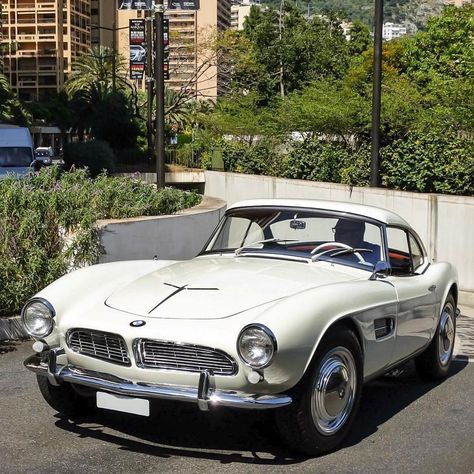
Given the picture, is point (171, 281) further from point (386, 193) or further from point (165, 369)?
point (386, 193)

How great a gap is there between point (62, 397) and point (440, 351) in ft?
10.2

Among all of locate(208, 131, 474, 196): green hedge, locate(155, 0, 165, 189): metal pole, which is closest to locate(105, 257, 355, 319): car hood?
locate(155, 0, 165, 189): metal pole

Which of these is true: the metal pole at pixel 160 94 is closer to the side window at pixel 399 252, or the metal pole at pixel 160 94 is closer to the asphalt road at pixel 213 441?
the side window at pixel 399 252

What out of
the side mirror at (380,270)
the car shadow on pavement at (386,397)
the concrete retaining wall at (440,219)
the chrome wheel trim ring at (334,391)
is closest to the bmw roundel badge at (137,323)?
the chrome wheel trim ring at (334,391)

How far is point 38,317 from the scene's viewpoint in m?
5.18

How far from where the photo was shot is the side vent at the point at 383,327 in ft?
17.6

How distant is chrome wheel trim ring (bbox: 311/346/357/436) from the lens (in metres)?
4.76

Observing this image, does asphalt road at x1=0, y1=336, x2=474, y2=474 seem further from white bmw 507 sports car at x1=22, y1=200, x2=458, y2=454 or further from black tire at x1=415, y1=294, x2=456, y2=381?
black tire at x1=415, y1=294, x2=456, y2=381

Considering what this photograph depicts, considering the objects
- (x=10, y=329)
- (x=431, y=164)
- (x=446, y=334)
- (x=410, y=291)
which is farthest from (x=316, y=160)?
(x=410, y=291)

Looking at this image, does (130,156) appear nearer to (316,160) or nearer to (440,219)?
(316,160)

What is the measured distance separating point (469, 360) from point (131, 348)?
429 centimetres

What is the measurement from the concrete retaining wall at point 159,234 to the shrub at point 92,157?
15681 millimetres

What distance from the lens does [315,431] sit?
15.5ft

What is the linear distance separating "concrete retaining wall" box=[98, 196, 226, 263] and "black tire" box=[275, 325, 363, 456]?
4.16 m
